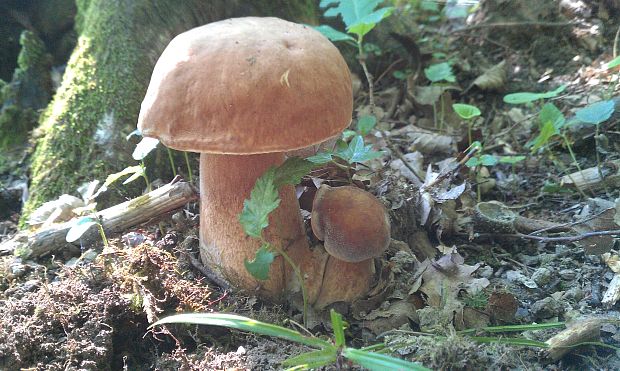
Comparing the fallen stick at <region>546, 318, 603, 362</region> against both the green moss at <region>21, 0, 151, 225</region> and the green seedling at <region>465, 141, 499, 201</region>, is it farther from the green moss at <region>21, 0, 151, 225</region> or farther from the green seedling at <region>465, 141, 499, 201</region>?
the green moss at <region>21, 0, 151, 225</region>

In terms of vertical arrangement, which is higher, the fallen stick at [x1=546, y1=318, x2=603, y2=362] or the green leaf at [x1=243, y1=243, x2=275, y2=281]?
the green leaf at [x1=243, y1=243, x2=275, y2=281]

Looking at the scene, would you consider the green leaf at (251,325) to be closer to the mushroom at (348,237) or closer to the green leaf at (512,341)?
the mushroom at (348,237)

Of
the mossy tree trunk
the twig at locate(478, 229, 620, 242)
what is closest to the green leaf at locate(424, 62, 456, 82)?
the twig at locate(478, 229, 620, 242)

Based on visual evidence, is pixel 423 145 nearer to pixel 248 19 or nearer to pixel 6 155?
pixel 248 19

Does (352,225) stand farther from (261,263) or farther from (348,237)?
(261,263)

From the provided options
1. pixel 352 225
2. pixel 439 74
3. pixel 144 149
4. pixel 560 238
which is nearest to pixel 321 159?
pixel 352 225

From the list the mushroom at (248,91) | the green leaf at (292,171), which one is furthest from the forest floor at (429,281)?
the mushroom at (248,91)
